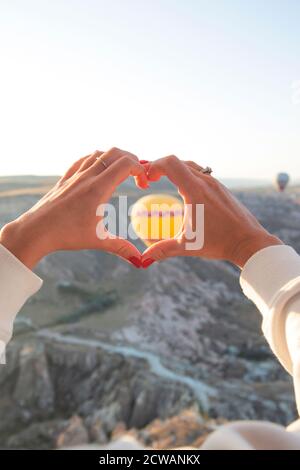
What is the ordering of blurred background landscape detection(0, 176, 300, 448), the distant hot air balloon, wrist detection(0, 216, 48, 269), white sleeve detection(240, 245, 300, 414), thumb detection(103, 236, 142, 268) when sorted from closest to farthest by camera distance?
white sleeve detection(240, 245, 300, 414), wrist detection(0, 216, 48, 269), thumb detection(103, 236, 142, 268), blurred background landscape detection(0, 176, 300, 448), the distant hot air balloon

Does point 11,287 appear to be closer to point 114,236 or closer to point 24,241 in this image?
point 24,241

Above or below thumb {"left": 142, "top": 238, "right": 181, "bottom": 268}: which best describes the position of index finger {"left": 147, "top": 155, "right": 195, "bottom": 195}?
above

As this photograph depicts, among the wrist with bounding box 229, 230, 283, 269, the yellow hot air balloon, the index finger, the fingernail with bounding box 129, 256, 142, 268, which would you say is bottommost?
the yellow hot air balloon

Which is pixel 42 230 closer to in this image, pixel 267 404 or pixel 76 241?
pixel 76 241

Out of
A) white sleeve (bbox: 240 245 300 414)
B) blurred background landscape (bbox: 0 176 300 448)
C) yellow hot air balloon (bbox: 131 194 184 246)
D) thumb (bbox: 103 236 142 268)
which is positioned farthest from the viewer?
blurred background landscape (bbox: 0 176 300 448)

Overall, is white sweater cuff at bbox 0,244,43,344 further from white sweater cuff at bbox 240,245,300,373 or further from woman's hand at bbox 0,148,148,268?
white sweater cuff at bbox 240,245,300,373

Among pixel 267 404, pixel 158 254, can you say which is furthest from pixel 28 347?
pixel 158 254

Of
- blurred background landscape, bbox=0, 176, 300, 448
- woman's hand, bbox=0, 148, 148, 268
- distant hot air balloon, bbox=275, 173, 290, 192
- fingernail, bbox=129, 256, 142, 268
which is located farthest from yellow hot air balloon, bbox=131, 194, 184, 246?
distant hot air balloon, bbox=275, 173, 290, 192

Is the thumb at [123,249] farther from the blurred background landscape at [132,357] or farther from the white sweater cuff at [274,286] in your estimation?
the blurred background landscape at [132,357]
